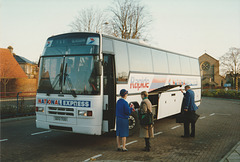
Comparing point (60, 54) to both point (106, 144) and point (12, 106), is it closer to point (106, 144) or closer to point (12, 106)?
point (106, 144)

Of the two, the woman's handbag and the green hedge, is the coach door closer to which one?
the woman's handbag

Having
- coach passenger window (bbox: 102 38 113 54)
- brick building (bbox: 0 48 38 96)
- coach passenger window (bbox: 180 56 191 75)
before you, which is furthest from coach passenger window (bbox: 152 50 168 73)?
brick building (bbox: 0 48 38 96)

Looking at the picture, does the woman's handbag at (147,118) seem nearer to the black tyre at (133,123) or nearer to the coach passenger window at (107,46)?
the black tyre at (133,123)

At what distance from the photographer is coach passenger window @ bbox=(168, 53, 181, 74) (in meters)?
12.5

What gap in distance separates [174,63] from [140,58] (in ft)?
12.4

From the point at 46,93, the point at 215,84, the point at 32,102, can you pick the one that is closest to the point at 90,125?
the point at 46,93

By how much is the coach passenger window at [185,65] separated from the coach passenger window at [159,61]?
2324 millimetres

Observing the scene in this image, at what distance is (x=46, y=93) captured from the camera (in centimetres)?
785

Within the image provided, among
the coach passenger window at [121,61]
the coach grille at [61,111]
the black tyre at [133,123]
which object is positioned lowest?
the black tyre at [133,123]

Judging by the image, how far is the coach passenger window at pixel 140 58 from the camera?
9.29 m

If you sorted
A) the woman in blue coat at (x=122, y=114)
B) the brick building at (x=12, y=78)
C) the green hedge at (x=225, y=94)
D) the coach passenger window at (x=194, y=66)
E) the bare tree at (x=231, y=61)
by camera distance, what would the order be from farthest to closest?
the bare tree at (x=231, y=61) → the brick building at (x=12, y=78) → the green hedge at (x=225, y=94) → the coach passenger window at (x=194, y=66) → the woman in blue coat at (x=122, y=114)

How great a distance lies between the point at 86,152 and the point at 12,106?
8745 millimetres

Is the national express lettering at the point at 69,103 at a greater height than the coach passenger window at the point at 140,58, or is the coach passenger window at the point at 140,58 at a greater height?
the coach passenger window at the point at 140,58

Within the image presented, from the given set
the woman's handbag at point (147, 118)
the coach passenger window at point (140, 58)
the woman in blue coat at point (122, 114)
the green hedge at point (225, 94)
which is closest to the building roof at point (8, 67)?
the coach passenger window at point (140, 58)
